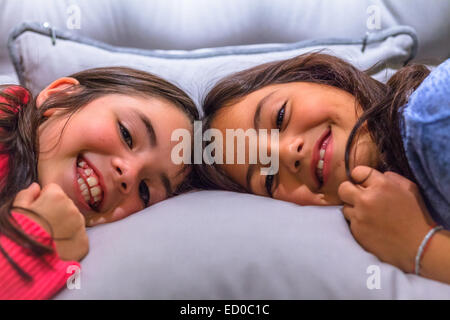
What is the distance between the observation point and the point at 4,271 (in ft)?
1.95

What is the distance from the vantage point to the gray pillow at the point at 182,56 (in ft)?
3.35

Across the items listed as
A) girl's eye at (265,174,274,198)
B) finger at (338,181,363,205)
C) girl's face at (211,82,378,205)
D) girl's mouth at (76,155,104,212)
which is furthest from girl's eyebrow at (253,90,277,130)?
girl's mouth at (76,155,104,212)

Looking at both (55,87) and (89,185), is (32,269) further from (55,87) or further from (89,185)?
(55,87)

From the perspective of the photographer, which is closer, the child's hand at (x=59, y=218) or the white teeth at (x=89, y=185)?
the child's hand at (x=59, y=218)

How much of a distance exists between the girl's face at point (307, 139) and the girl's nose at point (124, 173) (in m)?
0.23

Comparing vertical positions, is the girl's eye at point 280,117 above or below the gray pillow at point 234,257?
above

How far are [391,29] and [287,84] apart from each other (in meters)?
0.41

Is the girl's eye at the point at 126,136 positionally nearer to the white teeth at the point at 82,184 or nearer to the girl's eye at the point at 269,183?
the white teeth at the point at 82,184

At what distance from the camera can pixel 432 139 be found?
66 cm

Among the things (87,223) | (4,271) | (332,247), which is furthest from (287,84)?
(4,271)

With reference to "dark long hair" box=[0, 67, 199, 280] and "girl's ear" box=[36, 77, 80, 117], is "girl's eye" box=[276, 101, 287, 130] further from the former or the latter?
"girl's ear" box=[36, 77, 80, 117]

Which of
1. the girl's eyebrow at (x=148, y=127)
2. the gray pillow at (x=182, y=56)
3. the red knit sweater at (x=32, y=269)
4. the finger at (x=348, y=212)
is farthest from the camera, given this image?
the gray pillow at (x=182, y=56)

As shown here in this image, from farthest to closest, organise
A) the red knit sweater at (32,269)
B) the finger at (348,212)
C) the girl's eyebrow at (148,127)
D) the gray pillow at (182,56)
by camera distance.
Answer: the gray pillow at (182,56)
the girl's eyebrow at (148,127)
the finger at (348,212)
the red knit sweater at (32,269)

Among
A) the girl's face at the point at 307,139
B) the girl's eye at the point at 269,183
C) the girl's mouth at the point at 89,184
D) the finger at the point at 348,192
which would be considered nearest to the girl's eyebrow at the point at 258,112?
the girl's face at the point at 307,139
